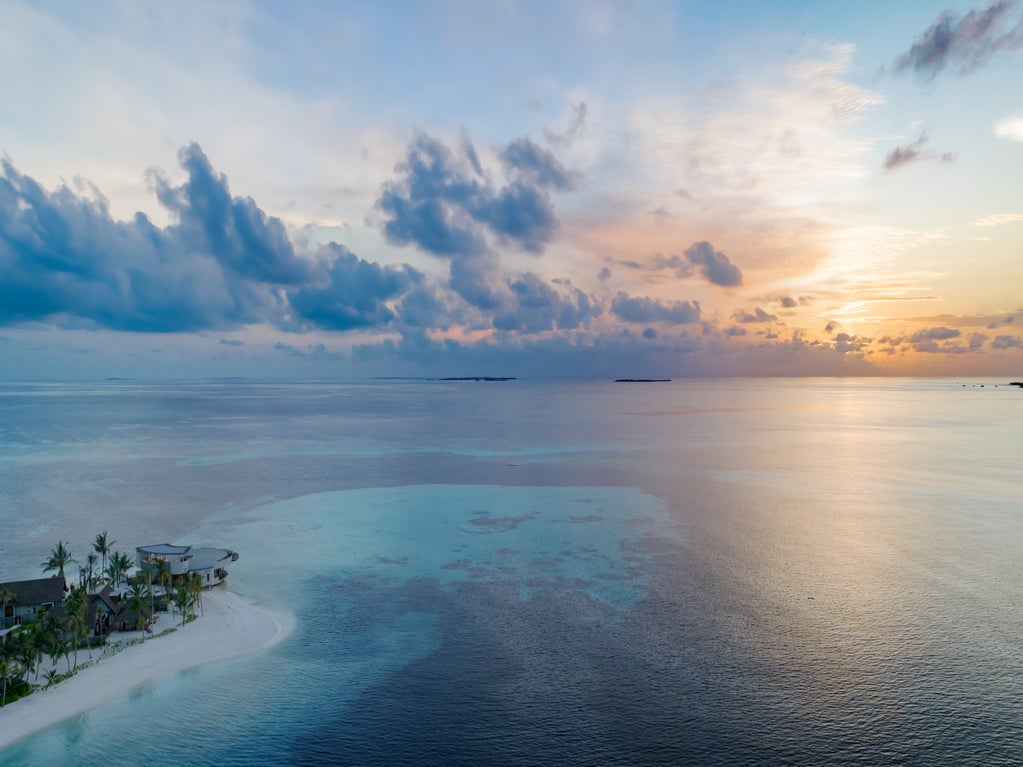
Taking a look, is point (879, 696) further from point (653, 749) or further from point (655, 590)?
point (655, 590)

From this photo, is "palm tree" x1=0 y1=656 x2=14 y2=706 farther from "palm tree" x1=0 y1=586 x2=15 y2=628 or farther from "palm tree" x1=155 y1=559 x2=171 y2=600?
"palm tree" x1=155 y1=559 x2=171 y2=600

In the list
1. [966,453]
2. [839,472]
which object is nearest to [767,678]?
[839,472]

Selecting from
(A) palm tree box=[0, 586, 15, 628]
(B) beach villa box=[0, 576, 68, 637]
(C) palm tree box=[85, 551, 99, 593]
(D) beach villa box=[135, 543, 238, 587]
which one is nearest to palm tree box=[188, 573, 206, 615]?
(D) beach villa box=[135, 543, 238, 587]

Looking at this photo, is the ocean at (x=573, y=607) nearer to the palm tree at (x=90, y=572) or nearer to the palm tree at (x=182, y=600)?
the palm tree at (x=90, y=572)

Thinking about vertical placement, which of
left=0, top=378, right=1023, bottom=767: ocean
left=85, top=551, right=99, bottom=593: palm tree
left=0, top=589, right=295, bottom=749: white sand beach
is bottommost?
left=0, top=378, right=1023, bottom=767: ocean

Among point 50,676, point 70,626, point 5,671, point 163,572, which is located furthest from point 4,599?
point 163,572

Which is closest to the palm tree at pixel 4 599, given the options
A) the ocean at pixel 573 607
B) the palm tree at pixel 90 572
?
the palm tree at pixel 90 572
